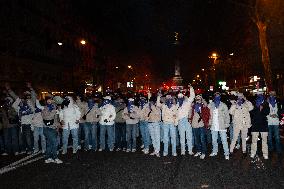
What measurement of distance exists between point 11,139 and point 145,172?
19.8 feet

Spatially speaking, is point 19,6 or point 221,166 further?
point 19,6

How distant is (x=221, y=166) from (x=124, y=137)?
502cm

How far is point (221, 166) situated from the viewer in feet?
35.8

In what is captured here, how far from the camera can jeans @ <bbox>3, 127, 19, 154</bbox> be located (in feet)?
46.5

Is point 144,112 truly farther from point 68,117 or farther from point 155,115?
point 68,117

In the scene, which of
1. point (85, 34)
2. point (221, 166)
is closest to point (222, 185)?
point (221, 166)

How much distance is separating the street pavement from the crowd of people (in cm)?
64

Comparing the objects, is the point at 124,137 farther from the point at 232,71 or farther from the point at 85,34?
the point at 85,34

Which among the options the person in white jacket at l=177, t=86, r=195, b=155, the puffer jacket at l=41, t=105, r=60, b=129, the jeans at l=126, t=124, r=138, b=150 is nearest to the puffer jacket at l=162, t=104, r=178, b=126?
the person in white jacket at l=177, t=86, r=195, b=155

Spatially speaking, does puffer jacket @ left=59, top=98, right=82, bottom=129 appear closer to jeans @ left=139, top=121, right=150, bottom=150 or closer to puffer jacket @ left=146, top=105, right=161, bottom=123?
jeans @ left=139, top=121, right=150, bottom=150

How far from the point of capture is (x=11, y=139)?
46.7ft

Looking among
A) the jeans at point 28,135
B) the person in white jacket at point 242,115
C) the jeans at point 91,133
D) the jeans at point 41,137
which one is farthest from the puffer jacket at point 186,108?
the jeans at point 28,135

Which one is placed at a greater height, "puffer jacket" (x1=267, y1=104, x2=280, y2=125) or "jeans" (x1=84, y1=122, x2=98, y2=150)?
"puffer jacket" (x1=267, y1=104, x2=280, y2=125)

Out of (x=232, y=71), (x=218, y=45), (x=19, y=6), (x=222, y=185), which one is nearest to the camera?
(x=222, y=185)
